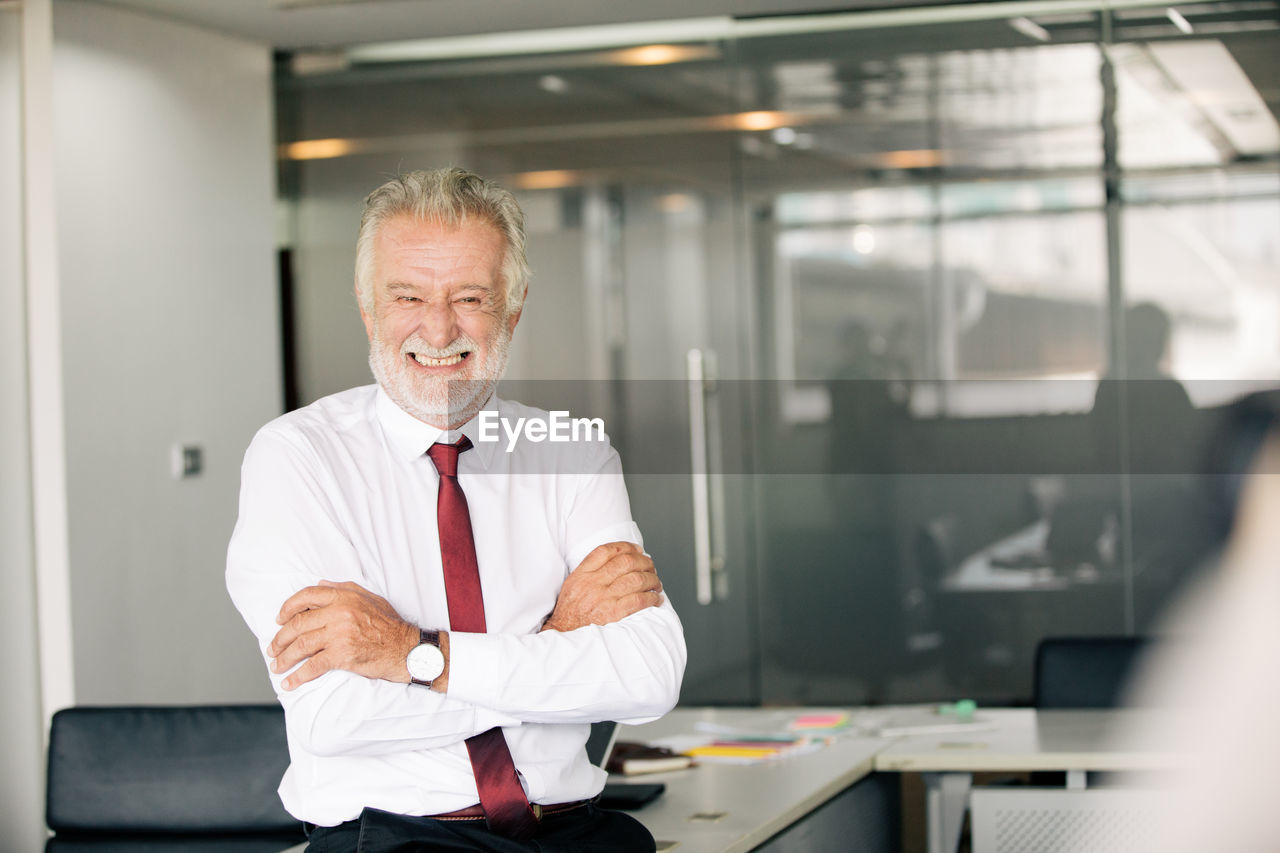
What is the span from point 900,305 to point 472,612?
3.63 metres

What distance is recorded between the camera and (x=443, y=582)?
202 centimetres

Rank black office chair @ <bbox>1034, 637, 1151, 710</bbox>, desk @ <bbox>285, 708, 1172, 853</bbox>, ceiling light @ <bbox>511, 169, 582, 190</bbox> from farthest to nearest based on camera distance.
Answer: ceiling light @ <bbox>511, 169, 582, 190</bbox>
black office chair @ <bbox>1034, 637, 1151, 710</bbox>
desk @ <bbox>285, 708, 1172, 853</bbox>

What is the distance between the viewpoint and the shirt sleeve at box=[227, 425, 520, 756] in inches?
71.8

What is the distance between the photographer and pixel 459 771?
1.93 meters

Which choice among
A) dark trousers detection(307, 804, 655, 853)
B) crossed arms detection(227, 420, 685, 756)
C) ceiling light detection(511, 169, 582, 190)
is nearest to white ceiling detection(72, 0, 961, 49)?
ceiling light detection(511, 169, 582, 190)

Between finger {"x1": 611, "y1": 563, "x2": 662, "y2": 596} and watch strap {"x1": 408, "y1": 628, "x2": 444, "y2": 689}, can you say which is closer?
watch strap {"x1": 408, "y1": 628, "x2": 444, "y2": 689}

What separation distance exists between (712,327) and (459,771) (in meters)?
3.71

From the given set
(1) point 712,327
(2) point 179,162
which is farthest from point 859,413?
(2) point 179,162

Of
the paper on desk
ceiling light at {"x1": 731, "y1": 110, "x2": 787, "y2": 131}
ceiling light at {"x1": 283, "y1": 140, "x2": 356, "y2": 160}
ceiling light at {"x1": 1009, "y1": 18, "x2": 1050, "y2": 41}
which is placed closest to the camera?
the paper on desk

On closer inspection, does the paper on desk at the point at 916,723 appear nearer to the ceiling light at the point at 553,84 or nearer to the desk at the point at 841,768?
the desk at the point at 841,768

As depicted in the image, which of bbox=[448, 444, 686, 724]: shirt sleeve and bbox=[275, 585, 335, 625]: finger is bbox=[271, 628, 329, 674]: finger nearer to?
bbox=[275, 585, 335, 625]: finger

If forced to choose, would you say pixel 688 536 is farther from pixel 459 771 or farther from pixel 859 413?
pixel 459 771

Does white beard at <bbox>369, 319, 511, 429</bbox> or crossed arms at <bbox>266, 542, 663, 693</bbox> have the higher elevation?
white beard at <bbox>369, 319, 511, 429</bbox>

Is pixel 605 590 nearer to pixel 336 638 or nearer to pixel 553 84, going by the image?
pixel 336 638
